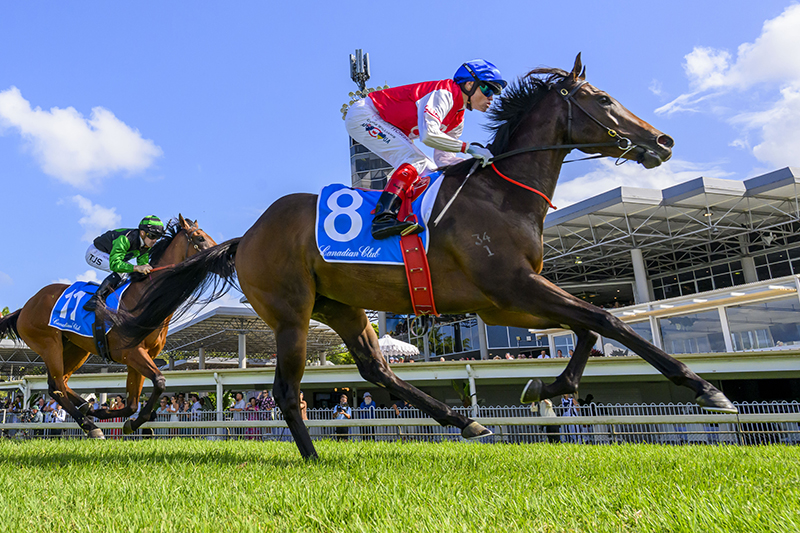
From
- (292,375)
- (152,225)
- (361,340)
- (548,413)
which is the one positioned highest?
(152,225)

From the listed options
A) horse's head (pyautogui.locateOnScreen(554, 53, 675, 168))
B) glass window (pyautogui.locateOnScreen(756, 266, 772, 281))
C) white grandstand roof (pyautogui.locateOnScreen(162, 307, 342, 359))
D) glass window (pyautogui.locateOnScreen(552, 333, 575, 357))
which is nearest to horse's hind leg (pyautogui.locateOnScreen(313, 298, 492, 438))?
horse's head (pyautogui.locateOnScreen(554, 53, 675, 168))

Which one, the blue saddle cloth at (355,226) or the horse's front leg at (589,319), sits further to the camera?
the blue saddle cloth at (355,226)

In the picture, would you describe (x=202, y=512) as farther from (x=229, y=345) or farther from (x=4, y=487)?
(x=229, y=345)

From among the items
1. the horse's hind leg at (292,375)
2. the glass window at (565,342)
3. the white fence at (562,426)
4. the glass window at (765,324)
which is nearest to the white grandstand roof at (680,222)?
the glass window at (565,342)

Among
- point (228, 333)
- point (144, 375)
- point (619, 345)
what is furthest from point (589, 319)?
point (228, 333)

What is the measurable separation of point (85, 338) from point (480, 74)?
6179mm

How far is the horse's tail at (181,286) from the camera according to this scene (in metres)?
5.50

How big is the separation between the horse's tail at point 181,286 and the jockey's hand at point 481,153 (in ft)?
8.48

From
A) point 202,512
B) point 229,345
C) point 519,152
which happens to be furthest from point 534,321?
point 229,345

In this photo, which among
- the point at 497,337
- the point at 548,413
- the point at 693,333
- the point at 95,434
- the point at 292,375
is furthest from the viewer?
the point at 497,337

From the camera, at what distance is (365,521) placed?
221cm

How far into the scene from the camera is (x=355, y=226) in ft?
14.3

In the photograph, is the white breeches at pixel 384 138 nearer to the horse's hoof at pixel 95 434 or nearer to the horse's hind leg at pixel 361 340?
the horse's hind leg at pixel 361 340

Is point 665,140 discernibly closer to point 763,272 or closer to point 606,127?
point 606,127
